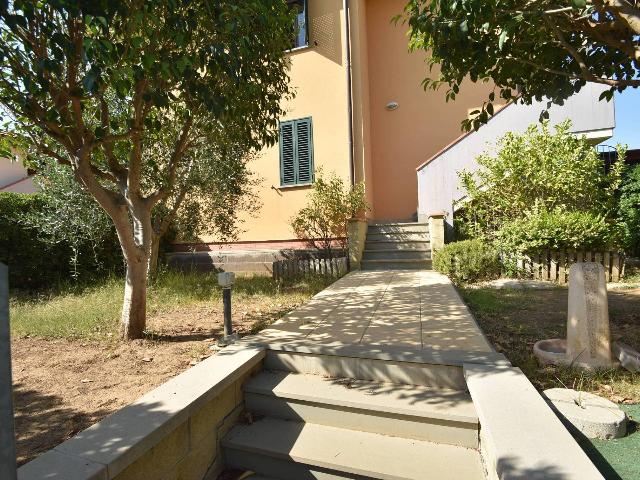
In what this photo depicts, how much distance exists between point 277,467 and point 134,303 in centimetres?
254

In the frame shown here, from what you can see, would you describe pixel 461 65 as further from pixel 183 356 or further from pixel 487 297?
pixel 183 356

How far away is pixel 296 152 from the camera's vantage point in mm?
9555

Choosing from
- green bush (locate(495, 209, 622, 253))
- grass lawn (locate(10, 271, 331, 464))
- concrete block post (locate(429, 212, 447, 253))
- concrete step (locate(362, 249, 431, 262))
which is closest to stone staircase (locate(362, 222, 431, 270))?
concrete step (locate(362, 249, 431, 262))

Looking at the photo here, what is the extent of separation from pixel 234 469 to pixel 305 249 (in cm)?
683

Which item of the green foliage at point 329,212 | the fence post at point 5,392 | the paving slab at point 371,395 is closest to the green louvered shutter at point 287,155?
the green foliage at point 329,212

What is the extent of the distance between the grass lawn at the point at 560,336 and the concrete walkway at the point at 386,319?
1.31 ft

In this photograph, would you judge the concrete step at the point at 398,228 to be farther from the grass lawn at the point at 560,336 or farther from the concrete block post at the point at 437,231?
the grass lawn at the point at 560,336

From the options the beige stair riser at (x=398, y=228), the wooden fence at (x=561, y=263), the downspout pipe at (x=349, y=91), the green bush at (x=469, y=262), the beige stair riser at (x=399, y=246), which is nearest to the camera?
the wooden fence at (x=561, y=263)

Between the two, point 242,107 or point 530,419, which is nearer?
point 530,419

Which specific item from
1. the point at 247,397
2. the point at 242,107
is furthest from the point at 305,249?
the point at 247,397

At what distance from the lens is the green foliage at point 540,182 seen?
22.4ft

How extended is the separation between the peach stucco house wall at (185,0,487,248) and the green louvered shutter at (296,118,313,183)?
0.36 ft

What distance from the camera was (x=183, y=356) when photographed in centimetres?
345

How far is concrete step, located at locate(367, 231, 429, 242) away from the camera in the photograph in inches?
329
